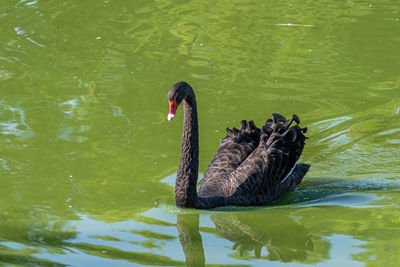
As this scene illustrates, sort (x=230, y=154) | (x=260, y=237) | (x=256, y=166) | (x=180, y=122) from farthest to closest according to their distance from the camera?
(x=180, y=122) < (x=230, y=154) < (x=256, y=166) < (x=260, y=237)

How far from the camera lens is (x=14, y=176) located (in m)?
6.67

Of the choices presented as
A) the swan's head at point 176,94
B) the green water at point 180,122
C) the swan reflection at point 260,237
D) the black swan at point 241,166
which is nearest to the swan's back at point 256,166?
the black swan at point 241,166

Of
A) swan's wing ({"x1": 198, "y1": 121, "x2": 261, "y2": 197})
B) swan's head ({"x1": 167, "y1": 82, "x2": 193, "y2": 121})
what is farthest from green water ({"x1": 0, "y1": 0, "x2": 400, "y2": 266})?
swan's head ({"x1": 167, "y1": 82, "x2": 193, "y2": 121})

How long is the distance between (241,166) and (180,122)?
1871 millimetres

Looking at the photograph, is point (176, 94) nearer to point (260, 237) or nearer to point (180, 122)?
point (260, 237)

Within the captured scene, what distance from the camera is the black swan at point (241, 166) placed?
233 inches

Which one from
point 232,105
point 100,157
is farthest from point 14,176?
point 232,105

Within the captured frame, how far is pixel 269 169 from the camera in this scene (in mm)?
6383

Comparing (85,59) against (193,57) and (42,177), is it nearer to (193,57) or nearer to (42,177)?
(193,57)

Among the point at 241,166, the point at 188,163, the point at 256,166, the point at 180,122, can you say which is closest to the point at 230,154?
the point at 241,166

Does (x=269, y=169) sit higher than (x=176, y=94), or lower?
lower

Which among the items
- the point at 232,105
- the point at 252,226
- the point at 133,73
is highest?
the point at 133,73

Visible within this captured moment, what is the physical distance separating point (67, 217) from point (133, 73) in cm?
412

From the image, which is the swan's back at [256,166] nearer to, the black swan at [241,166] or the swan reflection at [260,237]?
the black swan at [241,166]
